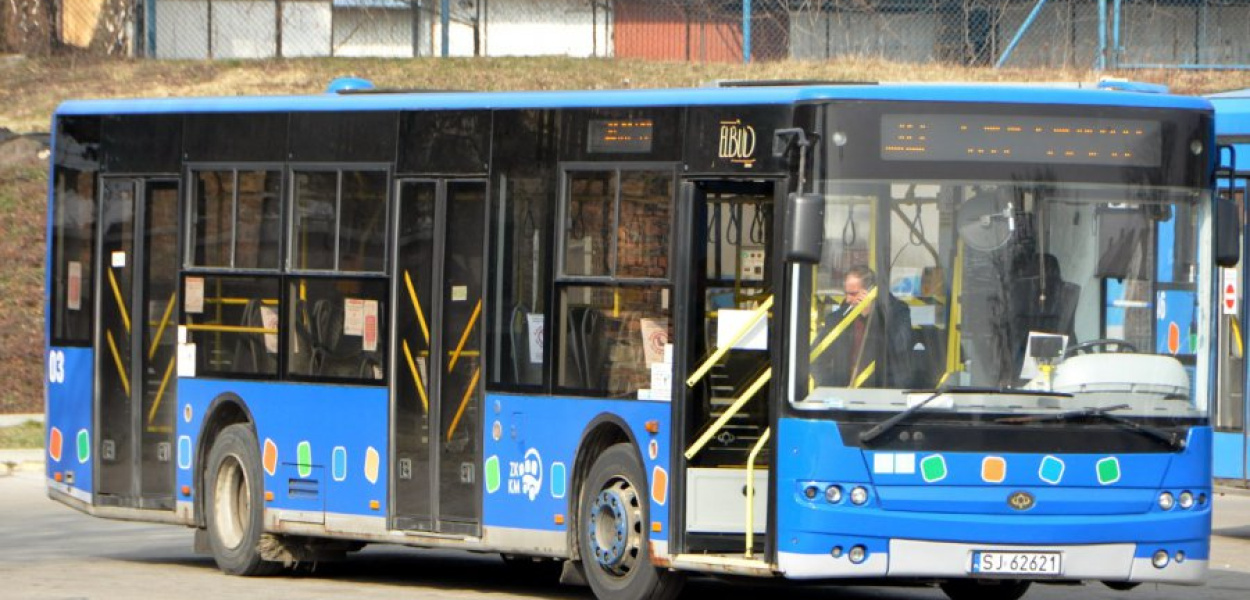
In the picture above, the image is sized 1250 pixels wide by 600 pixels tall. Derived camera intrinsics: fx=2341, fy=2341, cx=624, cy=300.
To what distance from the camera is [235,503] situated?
15.5m

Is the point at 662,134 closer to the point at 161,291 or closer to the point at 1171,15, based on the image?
the point at 161,291

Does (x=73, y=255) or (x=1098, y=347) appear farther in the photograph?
(x=73, y=255)

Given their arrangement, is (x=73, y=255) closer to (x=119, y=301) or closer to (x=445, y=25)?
(x=119, y=301)

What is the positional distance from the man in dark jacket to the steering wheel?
31.8 inches

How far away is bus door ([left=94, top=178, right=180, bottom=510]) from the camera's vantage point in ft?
51.8

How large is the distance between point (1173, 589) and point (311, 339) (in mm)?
5624

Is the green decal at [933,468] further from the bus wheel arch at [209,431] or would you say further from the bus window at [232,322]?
the bus wheel arch at [209,431]

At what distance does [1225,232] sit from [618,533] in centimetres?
351

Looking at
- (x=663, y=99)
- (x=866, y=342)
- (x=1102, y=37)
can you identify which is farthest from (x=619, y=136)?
(x=1102, y=37)

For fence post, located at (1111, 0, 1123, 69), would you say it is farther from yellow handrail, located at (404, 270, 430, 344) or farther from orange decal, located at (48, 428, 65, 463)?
yellow handrail, located at (404, 270, 430, 344)

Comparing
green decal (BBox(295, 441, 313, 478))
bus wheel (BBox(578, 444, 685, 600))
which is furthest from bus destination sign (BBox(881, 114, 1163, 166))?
green decal (BBox(295, 441, 313, 478))

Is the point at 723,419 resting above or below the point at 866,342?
below

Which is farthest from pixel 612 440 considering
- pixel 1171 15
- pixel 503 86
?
pixel 1171 15

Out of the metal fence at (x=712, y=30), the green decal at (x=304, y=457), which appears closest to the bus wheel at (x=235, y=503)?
the green decal at (x=304, y=457)
